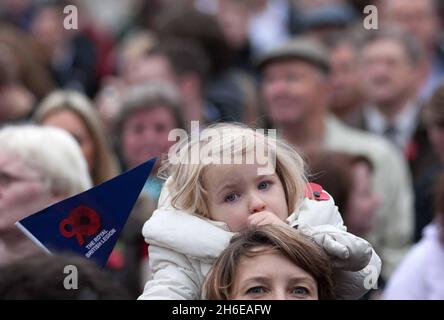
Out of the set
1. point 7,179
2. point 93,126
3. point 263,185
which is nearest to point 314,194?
point 263,185

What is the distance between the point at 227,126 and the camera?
11.8 feet

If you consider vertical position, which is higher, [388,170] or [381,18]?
[381,18]

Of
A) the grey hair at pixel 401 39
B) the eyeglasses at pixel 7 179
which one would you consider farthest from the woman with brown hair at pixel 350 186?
the grey hair at pixel 401 39

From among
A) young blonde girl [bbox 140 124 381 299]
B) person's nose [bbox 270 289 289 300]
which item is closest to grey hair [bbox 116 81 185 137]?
young blonde girl [bbox 140 124 381 299]

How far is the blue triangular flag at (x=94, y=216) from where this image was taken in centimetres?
351

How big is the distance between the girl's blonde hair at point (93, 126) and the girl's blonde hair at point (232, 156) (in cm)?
228

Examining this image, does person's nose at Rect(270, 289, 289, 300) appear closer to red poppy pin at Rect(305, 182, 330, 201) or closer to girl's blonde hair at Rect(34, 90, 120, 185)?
red poppy pin at Rect(305, 182, 330, 201)

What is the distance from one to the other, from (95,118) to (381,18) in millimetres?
3768

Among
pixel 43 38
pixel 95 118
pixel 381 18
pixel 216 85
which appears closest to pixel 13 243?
pixel 95 118

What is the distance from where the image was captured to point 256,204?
3371 millimetres

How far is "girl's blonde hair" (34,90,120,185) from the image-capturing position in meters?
6.04

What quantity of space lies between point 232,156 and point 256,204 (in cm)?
17

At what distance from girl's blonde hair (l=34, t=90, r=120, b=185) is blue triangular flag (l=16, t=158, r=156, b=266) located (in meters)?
2.21
